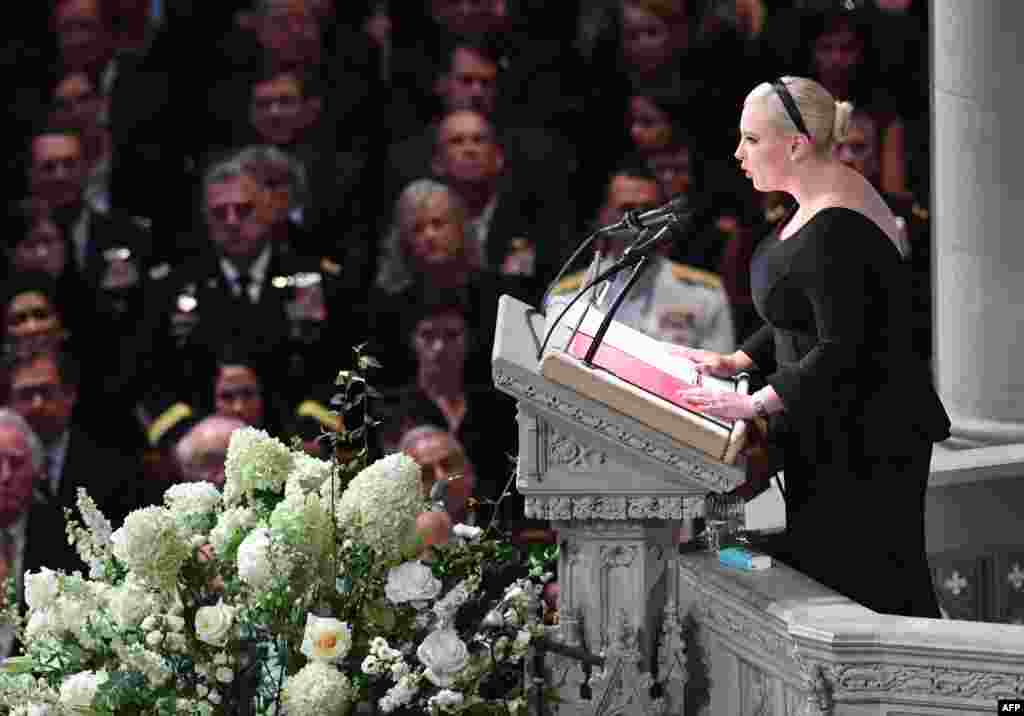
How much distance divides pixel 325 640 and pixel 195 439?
4187 mm

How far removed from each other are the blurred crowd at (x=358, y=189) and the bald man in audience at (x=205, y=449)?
10mm

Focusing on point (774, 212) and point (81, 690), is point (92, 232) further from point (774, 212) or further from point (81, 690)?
point (81, 690)

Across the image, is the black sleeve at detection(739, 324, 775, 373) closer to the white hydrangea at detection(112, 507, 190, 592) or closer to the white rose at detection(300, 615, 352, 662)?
the white rose at detection(300, 615, 352, 662)

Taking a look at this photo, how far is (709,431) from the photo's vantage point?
3.10 meters

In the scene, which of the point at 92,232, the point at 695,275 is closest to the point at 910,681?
the point at 695,275

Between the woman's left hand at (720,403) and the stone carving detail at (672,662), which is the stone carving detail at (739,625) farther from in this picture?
the woman's left hand at (720,403)

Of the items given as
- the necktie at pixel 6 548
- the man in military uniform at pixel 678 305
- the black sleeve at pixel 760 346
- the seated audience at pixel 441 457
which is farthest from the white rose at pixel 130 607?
the man in military uniform at pixel 678 305

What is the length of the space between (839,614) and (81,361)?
16.5 feet

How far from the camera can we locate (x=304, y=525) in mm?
3018

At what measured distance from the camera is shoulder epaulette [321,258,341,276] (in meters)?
7.56

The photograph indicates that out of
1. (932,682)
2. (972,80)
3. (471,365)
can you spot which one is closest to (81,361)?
(471,365)

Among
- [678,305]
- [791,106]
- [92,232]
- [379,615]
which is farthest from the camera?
[92,232]

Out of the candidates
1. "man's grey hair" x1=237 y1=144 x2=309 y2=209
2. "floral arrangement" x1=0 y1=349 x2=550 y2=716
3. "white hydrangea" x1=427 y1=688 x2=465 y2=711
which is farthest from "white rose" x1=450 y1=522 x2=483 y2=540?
"man's grey hair" x1=237 y1=144 x2=309 y2=209

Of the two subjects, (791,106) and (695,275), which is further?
(695,275)
